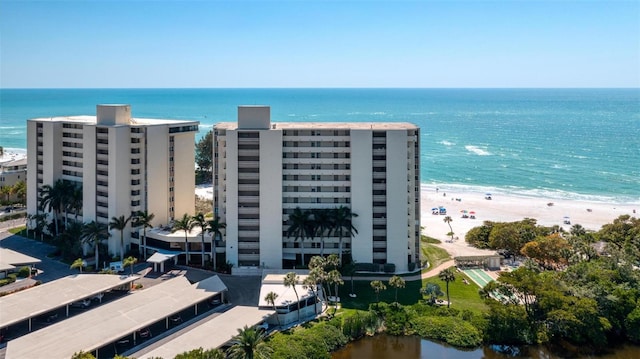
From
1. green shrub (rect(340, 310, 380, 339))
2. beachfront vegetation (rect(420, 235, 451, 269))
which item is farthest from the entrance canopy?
Answer: beachfront vegetation (rect(420, 235, 451, 269))

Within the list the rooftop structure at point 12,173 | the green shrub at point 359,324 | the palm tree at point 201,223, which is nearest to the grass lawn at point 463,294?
the green shrub at point 359,324

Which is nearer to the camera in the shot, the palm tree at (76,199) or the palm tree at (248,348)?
the palm tree at (248,348)

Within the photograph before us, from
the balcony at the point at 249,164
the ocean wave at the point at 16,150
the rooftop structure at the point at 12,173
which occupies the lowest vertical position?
the rooftop structure at the point at 12,173

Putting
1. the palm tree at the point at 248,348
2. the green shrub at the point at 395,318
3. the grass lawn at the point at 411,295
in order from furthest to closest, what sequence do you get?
the grass lawn at the point at 411,295 → the green shrub at the point at 395,318 → the palm tree at the point at 248,348

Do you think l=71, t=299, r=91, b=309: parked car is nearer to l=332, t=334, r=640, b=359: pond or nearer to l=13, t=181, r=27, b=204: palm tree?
l=332, t=334, r=640, b=359: pond

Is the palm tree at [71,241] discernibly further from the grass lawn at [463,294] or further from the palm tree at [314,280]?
the grass lawn at [463,294]

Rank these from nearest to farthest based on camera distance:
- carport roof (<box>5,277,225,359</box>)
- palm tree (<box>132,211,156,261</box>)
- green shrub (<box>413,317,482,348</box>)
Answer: carport roof (<box>5,277,225,359</box>) < green shrub (<box>413,317,482,348</box>) < palm tree (<box>132,211,156,261</box>)

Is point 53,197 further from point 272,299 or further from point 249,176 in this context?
point 272,299
